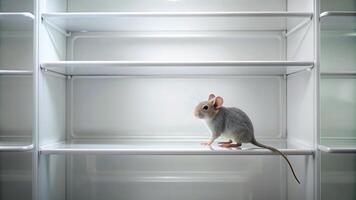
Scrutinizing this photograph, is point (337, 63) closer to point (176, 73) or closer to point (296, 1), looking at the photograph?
point (296, 1)

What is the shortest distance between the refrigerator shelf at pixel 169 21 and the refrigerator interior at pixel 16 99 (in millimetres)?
145

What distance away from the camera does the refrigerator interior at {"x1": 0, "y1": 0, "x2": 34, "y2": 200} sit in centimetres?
132

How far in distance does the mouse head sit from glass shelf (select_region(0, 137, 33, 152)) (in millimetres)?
715

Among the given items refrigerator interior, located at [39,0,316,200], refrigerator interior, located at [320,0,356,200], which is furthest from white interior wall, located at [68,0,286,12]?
refrigerator interior, located at [320,0,356,200]

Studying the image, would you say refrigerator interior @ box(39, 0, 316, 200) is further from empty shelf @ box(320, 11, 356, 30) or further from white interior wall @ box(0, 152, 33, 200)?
empty shelf @ box(320, 11, 356, 30)

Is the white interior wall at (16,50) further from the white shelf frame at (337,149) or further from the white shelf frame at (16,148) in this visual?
the white shelf frame at (337,149)

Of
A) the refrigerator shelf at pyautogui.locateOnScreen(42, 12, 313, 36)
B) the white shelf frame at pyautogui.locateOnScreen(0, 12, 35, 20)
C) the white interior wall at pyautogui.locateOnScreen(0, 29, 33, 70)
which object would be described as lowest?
the white interior wall at pyautogui.locateOnScreen(0, 29, 33, 70)

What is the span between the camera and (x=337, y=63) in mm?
1272

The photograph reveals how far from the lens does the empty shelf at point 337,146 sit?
3.75 feet

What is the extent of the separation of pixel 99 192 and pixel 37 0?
3.34 feet

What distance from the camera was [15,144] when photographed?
134cm

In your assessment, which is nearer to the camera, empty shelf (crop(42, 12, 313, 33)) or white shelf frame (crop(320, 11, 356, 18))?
white shelf frame (crop(320, 11, 356, 18))

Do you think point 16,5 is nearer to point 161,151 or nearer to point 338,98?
point 161,151

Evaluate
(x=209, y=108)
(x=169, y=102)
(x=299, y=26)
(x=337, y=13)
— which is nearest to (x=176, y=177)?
(x=169, y=102)
